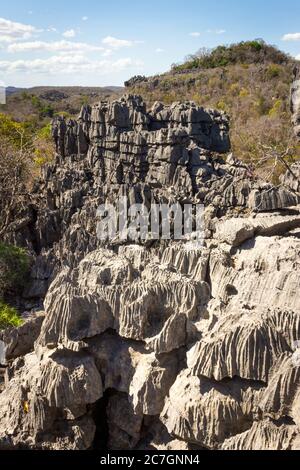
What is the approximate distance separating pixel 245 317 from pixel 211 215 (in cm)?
378

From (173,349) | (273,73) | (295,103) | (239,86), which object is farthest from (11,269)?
(273,73)

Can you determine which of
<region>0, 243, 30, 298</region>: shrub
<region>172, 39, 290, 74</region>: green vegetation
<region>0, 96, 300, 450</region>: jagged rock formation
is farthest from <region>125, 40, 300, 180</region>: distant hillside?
<region>0, 96, 300, 450</region>: jagged rock formation

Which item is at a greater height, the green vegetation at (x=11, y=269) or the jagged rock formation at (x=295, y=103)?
the jagged rock formation at (x=295, y=103)

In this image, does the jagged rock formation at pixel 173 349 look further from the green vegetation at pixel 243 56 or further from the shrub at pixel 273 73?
the green vegetation at pixel 243 56

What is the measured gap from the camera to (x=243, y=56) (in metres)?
36.2

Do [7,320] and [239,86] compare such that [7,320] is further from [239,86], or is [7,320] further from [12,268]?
[239,86]

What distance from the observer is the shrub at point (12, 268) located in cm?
827

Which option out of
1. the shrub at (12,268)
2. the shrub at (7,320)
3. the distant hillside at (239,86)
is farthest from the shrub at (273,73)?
the shrub at (7,320)

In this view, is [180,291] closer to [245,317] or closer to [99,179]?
[245,317]

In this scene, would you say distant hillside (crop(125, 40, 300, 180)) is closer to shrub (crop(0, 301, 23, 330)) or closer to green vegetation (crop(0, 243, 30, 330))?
green vegetation (crop(0, 243, 30, 330))

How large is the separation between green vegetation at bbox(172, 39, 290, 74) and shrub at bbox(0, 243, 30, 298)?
3190 centimetres

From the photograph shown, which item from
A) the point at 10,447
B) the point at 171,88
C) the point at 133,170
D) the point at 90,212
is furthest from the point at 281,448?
the point at 171,88

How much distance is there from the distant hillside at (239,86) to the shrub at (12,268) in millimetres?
9794

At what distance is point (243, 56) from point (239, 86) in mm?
8008
